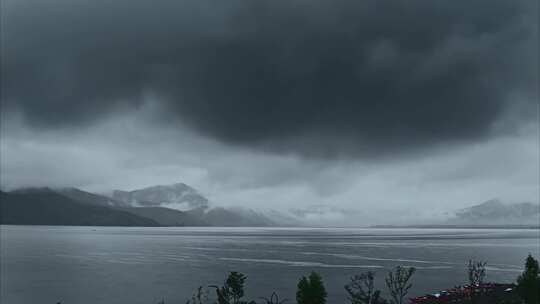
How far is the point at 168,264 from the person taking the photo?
7584 inches

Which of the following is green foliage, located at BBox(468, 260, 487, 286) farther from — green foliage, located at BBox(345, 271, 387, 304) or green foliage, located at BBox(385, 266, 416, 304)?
green foliage, located at BBox(345, 271, 387, 304)

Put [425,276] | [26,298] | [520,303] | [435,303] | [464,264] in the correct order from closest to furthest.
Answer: [520,303] → [435,303] → [26,298] → [425,276] → [464,264]

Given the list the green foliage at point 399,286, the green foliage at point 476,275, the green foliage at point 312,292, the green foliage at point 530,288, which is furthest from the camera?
the green foliage at point 476,275

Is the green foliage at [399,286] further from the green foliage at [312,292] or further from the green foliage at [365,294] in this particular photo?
the green foliage at [312,292]

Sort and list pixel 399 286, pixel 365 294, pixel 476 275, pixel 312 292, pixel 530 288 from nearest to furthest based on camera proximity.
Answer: pixel 312 292
pixel 530 288
pixel 476 275
pixel 399 286
pixel 365 294

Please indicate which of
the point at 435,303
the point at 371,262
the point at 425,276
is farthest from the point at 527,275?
the point at 371,262

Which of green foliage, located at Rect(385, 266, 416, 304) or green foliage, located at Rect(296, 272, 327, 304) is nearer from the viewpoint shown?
green foliage, located at Rect(296, 272, 327, 304)

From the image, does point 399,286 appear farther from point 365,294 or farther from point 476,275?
point 476,275

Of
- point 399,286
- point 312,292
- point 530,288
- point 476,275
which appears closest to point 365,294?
point 399,286

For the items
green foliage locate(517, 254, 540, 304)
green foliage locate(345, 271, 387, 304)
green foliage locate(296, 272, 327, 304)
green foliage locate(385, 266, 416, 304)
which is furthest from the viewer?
green foliage locate(517, 254, 540, 304)

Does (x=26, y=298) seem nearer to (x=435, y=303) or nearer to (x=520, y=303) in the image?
(x=435, y=303)

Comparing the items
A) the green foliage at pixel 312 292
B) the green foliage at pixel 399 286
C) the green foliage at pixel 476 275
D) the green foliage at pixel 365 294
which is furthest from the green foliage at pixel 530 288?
the green foliage at pixel 312 292

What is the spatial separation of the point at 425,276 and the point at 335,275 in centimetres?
2749

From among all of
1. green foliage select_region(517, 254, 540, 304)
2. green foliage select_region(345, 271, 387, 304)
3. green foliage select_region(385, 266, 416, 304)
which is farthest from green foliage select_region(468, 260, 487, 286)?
green foliage select_region(345, 271, 387, 304)
